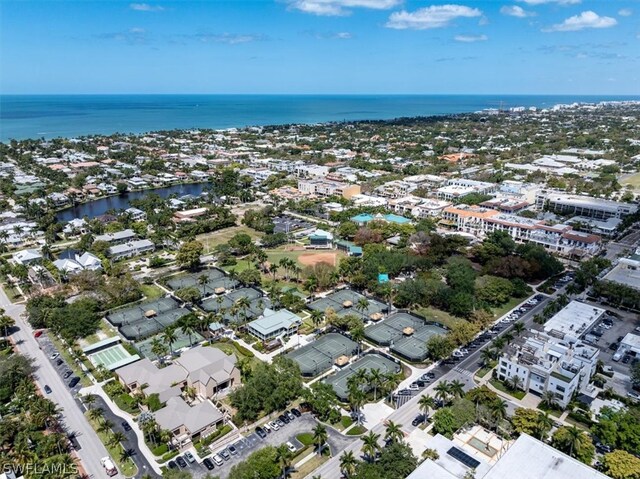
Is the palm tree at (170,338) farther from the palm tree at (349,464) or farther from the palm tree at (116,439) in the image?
the palm tree at (349,464)

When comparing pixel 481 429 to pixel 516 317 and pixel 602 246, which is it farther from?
pixel 602 246

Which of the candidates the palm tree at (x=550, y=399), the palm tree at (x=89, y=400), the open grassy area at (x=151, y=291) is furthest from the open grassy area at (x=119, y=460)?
the palm tree at (x=550, y=399)

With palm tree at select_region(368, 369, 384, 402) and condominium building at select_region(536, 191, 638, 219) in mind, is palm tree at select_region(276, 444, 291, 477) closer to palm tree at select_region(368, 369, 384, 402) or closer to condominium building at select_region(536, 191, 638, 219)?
palm tree at select_region(368, 369, 384, 402)

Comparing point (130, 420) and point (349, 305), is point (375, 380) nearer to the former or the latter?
A: point (349, 305)

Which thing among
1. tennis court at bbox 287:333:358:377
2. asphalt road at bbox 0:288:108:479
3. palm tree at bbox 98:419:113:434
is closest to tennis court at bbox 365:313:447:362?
tennis court at bbox 287:333:358:377

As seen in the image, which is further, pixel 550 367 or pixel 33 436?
pixel 550 367

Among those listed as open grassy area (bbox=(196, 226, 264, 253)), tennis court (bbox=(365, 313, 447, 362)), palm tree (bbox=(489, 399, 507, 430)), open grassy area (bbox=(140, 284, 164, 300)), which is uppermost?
open grassy area (bbox=(196, 226, 264, 253))

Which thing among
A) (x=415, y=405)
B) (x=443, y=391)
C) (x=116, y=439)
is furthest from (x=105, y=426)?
(x=443, y=391)
